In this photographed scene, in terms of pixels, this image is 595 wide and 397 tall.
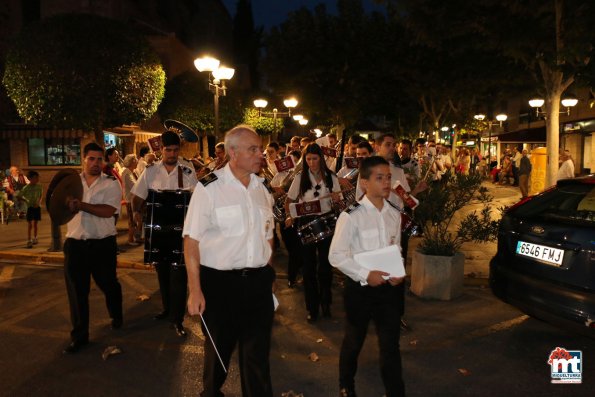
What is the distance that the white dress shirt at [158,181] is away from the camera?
224 inches

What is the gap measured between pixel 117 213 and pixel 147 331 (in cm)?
131

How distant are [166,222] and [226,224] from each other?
7.45 feet

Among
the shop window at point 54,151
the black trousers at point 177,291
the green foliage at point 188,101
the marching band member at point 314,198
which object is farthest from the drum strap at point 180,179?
the green foliage at point 188,101

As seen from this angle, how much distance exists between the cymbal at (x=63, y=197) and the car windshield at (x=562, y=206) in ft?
13.6

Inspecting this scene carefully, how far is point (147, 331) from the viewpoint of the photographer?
18.6ft

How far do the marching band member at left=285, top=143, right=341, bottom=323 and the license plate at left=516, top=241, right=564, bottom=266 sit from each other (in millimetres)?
1929

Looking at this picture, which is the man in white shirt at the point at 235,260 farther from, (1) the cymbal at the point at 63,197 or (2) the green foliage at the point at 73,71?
(2) the green foliage at the point at 73,71

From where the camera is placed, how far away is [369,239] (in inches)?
141

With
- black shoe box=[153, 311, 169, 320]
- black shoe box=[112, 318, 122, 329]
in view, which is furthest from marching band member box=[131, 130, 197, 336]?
black shoe box=[112, 318, 122, 329]

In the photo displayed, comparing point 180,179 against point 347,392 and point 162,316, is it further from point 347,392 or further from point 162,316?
point 347,392

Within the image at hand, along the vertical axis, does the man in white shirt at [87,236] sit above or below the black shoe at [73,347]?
above

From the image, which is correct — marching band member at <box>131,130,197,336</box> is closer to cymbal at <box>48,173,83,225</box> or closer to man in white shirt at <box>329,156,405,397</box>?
cymbal at <box>48,173,83,225</box>

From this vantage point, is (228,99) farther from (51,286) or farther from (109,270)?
(109,270)

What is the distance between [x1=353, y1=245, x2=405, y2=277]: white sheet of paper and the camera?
3.40 meters
